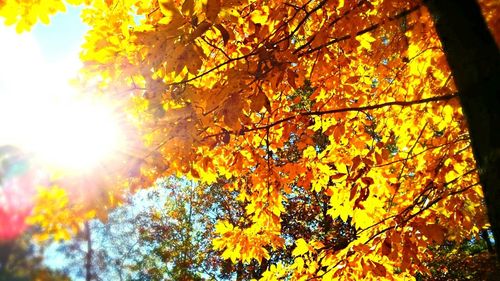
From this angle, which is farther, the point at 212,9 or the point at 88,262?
the point at 88,262

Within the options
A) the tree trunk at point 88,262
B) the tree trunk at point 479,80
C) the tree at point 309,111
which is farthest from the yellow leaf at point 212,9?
the tree trunk at point 88,262

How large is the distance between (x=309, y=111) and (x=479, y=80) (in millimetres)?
2050

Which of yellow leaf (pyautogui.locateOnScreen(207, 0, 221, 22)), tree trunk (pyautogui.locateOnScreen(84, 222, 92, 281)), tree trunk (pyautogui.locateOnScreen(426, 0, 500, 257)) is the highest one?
tree trunk (pyautogui.locateOnScreen(84, 222, 92, 281))

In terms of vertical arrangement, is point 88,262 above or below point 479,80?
above

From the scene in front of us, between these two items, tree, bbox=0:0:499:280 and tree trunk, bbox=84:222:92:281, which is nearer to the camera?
tree, bbox=0:0:499:280

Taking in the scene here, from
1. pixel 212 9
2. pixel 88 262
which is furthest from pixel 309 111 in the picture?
pixel 88 262

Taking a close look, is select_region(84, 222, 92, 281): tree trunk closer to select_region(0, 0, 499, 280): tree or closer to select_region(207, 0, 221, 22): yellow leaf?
select_region(0, 0, 499, 280): tree

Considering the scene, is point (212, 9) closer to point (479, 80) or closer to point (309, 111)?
point (479, 80)

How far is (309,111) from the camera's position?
3646mm

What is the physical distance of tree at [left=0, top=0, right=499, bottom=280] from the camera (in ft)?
6.73

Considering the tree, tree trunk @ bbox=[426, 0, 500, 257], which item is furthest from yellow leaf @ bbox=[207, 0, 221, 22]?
tree trunk @ bbox=[426, 0, 500, 257]

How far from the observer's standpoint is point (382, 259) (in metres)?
3.28

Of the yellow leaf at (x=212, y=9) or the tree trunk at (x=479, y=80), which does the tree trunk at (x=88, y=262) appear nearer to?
the yellow leaf at (x=212, y=9)

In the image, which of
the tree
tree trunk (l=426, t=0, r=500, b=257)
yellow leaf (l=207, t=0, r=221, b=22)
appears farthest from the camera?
the tree
